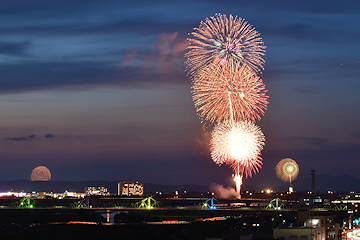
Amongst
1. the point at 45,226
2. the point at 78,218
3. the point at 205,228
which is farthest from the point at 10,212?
the point at 205,228

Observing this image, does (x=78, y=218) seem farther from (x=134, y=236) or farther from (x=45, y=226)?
(x=134, y=236)

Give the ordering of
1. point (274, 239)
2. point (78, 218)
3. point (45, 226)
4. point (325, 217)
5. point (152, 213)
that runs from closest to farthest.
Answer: point (274, 239) < point (325, 217) < point (45, 226) < point (78, 218) < point (152, 213)

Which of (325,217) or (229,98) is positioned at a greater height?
(229,98)

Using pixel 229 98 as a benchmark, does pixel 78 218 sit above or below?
below

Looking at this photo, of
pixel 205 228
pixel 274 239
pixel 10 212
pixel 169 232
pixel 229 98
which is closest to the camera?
pixel 274 239

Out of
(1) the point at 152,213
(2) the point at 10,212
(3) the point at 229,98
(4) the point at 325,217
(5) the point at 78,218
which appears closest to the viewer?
(4) the point at 325,217

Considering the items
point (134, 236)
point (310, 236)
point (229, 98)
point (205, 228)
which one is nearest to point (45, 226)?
point (134, 236)

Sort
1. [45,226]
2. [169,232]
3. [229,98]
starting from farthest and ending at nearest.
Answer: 1. [45,226]
2. [169,232]
3. [229,98]

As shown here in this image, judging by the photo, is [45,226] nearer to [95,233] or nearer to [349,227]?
[95,233]

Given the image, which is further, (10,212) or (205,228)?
(10,212)
